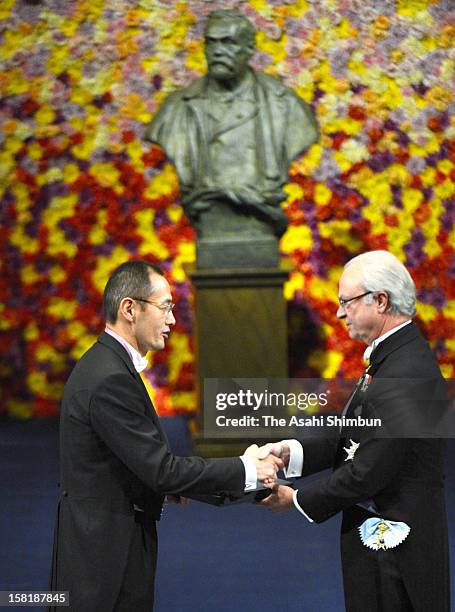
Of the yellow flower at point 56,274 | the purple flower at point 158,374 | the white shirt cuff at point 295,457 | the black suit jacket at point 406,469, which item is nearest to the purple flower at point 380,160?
the purple flower at point 158,374

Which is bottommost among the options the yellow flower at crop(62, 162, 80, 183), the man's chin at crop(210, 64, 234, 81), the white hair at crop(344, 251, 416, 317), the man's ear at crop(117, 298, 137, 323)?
the yellow flower at crop(62, 162, 80, 183)

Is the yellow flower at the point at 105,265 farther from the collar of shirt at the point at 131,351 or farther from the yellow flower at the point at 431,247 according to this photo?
the collar of shirt at the point at 131,351

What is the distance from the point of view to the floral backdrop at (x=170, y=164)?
248 inches

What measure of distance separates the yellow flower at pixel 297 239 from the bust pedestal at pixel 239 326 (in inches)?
46.1

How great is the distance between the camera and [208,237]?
530cm

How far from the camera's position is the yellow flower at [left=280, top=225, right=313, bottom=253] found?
6422 mm

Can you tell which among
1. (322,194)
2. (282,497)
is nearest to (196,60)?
(322,194)

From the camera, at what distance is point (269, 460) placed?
9.08 ft

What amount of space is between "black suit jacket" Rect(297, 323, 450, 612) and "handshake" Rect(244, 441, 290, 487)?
210 millimetres

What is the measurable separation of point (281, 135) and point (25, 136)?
1.78m

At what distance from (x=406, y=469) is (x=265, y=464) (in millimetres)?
412

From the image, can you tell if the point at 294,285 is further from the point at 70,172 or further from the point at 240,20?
the point at 240,20

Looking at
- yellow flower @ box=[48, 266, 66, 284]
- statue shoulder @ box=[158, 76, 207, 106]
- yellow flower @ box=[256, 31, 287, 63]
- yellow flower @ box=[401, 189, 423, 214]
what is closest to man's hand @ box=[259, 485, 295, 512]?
statue shoulder @ box=[158, 76, 207, 106]

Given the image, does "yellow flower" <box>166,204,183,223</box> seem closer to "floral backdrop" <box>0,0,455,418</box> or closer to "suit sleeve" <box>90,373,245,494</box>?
"floral backdrop" <box>0,0,455,418</box>
